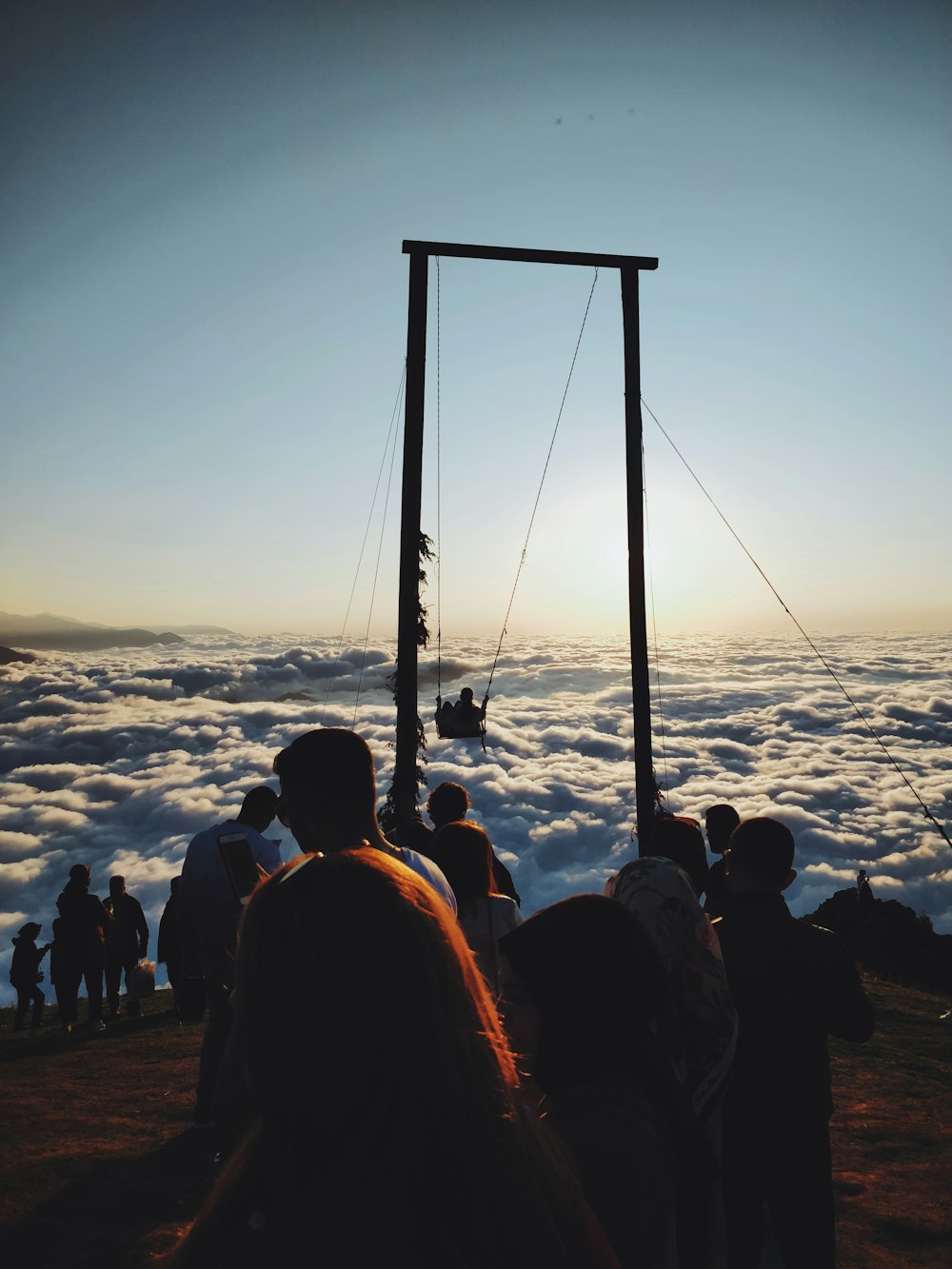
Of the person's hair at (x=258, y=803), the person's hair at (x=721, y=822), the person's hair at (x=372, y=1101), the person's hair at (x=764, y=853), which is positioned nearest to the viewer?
the person's hair at (x=372, y=1101)

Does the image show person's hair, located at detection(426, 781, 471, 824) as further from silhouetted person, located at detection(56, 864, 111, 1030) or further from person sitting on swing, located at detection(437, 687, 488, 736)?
silhouetted person, located at detection(56, 864, 111, 1030)

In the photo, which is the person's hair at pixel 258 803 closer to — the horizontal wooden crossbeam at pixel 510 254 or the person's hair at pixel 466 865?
the person's hair at pixel 466 865

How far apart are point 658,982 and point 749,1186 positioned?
7.01 feet

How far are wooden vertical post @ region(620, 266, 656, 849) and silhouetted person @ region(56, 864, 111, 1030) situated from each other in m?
7.10

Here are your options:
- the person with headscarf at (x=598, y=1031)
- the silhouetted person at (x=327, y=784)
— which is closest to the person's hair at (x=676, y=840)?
the silhouetted person at (x=327, y=784)

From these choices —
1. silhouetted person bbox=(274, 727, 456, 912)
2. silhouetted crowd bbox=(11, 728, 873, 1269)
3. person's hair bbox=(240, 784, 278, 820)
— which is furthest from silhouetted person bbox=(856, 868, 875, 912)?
silhouetted person bbox=(274, 727, 456, 912)

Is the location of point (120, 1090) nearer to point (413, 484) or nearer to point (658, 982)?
point (413, 484)

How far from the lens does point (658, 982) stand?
1615 millimetres

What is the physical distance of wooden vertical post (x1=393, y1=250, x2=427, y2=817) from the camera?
10250mm

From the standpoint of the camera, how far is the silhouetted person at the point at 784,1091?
10.3 feet

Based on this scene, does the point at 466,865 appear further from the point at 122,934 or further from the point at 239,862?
the point at 122,934

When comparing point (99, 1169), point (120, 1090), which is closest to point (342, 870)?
point (99, 1169)

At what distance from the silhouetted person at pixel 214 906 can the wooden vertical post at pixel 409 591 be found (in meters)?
5.06

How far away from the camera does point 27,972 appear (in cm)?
1264
